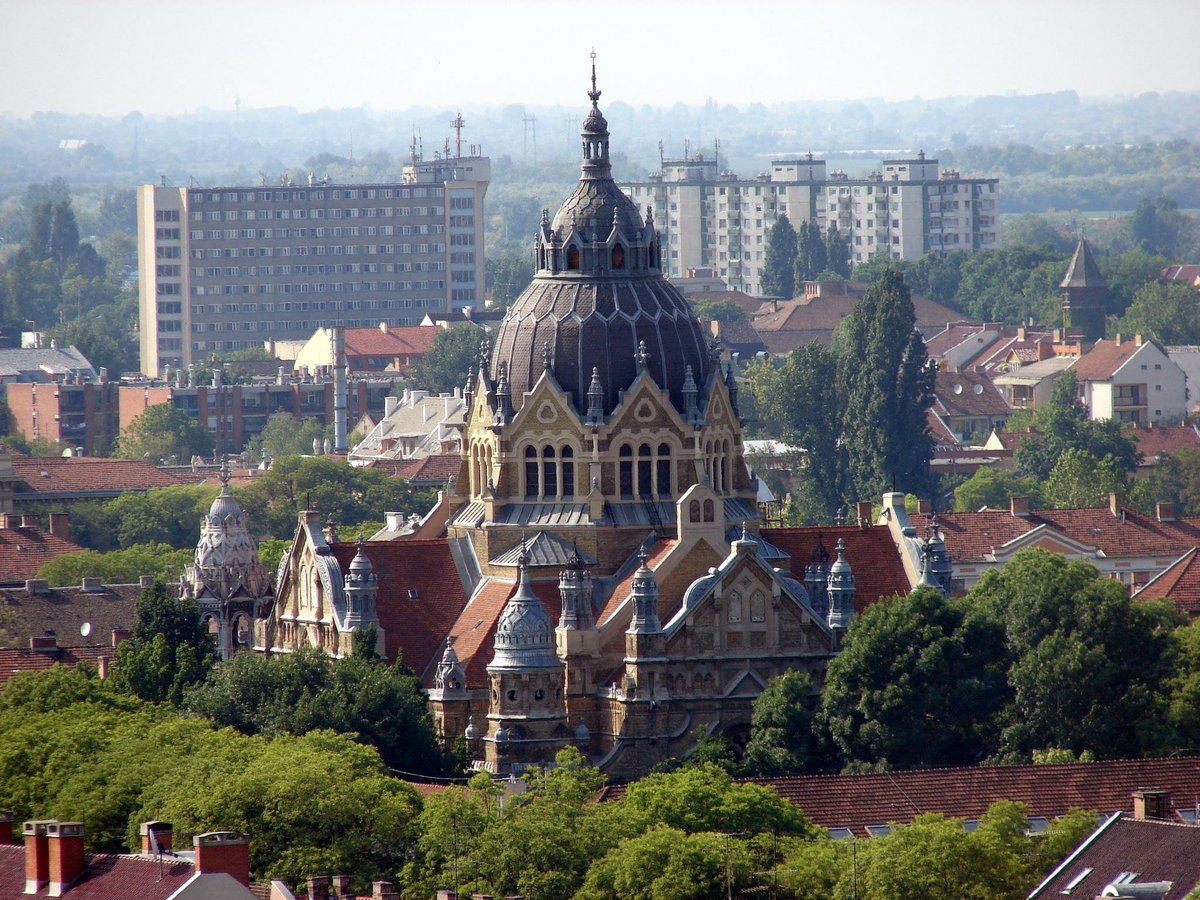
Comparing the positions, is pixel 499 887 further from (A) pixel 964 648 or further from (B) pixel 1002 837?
(A) pixel 964 648

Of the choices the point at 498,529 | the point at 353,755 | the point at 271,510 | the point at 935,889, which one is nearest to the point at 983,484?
the point at 271,510

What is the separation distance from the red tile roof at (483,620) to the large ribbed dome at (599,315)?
477 cm

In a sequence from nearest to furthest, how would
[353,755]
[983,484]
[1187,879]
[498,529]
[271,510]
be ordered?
[1187,879] → [353,755] → [498,529] → [271,510] → [983,484]

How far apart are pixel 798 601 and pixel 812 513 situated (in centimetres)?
7250

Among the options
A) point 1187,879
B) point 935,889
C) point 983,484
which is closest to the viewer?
point 1187,879

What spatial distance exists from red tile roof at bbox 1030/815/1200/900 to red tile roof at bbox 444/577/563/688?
2961 centimetres

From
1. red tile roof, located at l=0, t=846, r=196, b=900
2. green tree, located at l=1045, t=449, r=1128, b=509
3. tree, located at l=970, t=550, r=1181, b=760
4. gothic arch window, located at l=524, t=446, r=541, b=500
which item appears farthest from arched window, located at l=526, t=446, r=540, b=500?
green tree, located at l=1045, t=449, r=1128, b=509

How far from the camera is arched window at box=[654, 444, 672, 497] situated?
10700 cm

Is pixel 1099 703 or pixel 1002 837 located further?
pixel 1099 703

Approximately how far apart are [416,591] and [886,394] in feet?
252

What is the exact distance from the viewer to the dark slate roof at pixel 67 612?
127625mm

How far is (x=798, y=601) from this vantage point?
10362 centimetres

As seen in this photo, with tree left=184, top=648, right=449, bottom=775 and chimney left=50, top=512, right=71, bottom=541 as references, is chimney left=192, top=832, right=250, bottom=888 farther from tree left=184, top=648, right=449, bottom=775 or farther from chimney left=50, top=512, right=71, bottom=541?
chimney left=50, top=512, right=71, bottom=541

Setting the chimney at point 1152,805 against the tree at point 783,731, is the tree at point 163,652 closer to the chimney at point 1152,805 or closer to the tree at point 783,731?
the tree at point 783,731
